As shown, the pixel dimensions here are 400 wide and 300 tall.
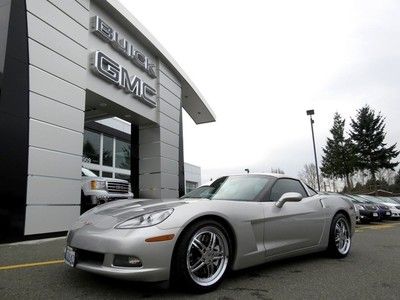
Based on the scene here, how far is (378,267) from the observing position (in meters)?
5.03

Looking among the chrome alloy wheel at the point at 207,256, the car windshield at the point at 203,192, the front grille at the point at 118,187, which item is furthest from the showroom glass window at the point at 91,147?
the chrome alloy wheel at the point at 207,256

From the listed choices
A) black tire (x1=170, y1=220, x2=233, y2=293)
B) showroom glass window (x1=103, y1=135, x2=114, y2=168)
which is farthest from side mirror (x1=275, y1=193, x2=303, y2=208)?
showroom glass window (x1=103, y1=135, x2=114, y2=168)

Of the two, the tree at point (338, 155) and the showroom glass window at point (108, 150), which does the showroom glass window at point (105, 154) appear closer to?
the showroom glass window at point (108, 150)

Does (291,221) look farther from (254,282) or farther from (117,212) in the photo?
(117,212)

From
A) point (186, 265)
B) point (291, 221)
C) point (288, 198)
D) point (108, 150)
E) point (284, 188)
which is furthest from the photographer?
point (108, 150)

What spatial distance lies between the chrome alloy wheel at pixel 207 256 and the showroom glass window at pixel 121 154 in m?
21.6

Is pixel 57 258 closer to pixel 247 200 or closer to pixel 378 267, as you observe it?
pixel 247 200

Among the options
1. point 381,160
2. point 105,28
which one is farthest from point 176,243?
point 381,160

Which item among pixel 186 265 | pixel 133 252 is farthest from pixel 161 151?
pixel 133 252

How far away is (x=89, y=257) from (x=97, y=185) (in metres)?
8.40

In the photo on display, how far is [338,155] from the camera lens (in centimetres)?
5262

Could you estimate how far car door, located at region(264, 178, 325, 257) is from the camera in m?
4.46

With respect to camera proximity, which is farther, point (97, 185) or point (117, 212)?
point (97, 185)

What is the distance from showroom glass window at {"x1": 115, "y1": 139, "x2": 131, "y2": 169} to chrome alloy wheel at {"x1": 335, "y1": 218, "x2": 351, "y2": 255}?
2029 centimetres
